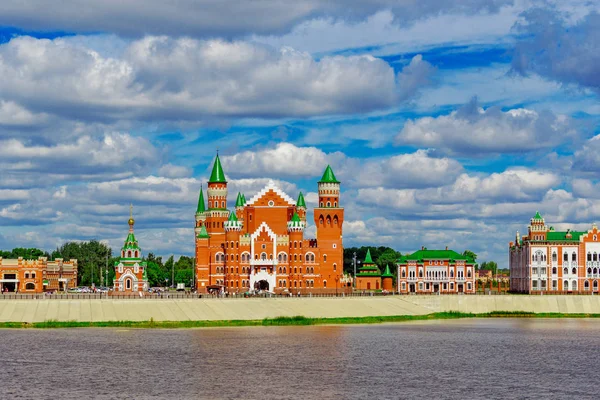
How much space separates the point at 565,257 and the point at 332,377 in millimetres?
102827

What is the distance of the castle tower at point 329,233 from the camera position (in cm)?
16938

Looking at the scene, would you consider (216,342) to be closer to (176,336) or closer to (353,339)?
(176,336)

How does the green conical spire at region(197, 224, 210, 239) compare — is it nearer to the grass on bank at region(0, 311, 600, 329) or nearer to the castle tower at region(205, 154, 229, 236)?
the castle tower at region(205, 154, 229, 236)

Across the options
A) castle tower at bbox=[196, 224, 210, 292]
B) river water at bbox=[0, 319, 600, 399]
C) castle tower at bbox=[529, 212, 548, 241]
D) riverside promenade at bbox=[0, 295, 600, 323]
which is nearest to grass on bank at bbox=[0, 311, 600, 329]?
riverside promenade at bbox=[0, 295, 600, 323]

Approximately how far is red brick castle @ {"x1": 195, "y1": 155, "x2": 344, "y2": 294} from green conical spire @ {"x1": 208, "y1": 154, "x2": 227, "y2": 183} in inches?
273

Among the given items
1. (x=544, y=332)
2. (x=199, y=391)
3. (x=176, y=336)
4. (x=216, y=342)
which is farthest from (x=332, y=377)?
(x=544, y=332)

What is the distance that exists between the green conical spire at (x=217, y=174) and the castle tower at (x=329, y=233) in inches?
756

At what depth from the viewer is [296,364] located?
249ft

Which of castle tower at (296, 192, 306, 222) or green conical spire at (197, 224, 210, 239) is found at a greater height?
castle tower at (296, 192, 306, 222)

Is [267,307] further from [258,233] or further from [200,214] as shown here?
[200,214]

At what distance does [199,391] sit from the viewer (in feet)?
208

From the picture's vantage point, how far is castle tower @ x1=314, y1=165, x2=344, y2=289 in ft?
556

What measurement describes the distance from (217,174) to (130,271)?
35.6 m

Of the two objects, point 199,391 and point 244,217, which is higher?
point 244,217
